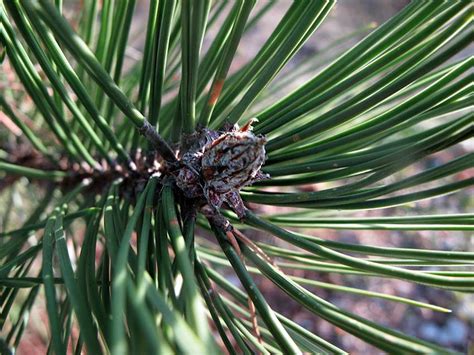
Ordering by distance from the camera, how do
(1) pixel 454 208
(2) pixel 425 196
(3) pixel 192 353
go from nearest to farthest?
(3) pixel 192 353
(2) pixel 425 196
(1) pixel 454 208

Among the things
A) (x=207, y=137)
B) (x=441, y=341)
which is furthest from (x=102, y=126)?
(x=441, y=341)

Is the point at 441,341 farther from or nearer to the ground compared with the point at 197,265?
farther from the ground

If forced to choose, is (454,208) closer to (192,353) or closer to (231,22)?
(231,22)

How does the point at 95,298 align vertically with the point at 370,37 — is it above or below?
below

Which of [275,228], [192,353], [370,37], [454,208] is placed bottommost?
[192,353]

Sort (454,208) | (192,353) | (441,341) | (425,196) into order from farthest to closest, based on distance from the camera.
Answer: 1. (454,208)
2. (441,341)
3. (425,196)
4. (192,353)

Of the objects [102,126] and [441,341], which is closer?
[102,126]

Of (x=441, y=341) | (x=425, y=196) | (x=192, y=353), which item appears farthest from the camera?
(x=441, y=341)

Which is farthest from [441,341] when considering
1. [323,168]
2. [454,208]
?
[323,168]

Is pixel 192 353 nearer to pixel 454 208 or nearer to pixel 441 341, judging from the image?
pixel 441 341
